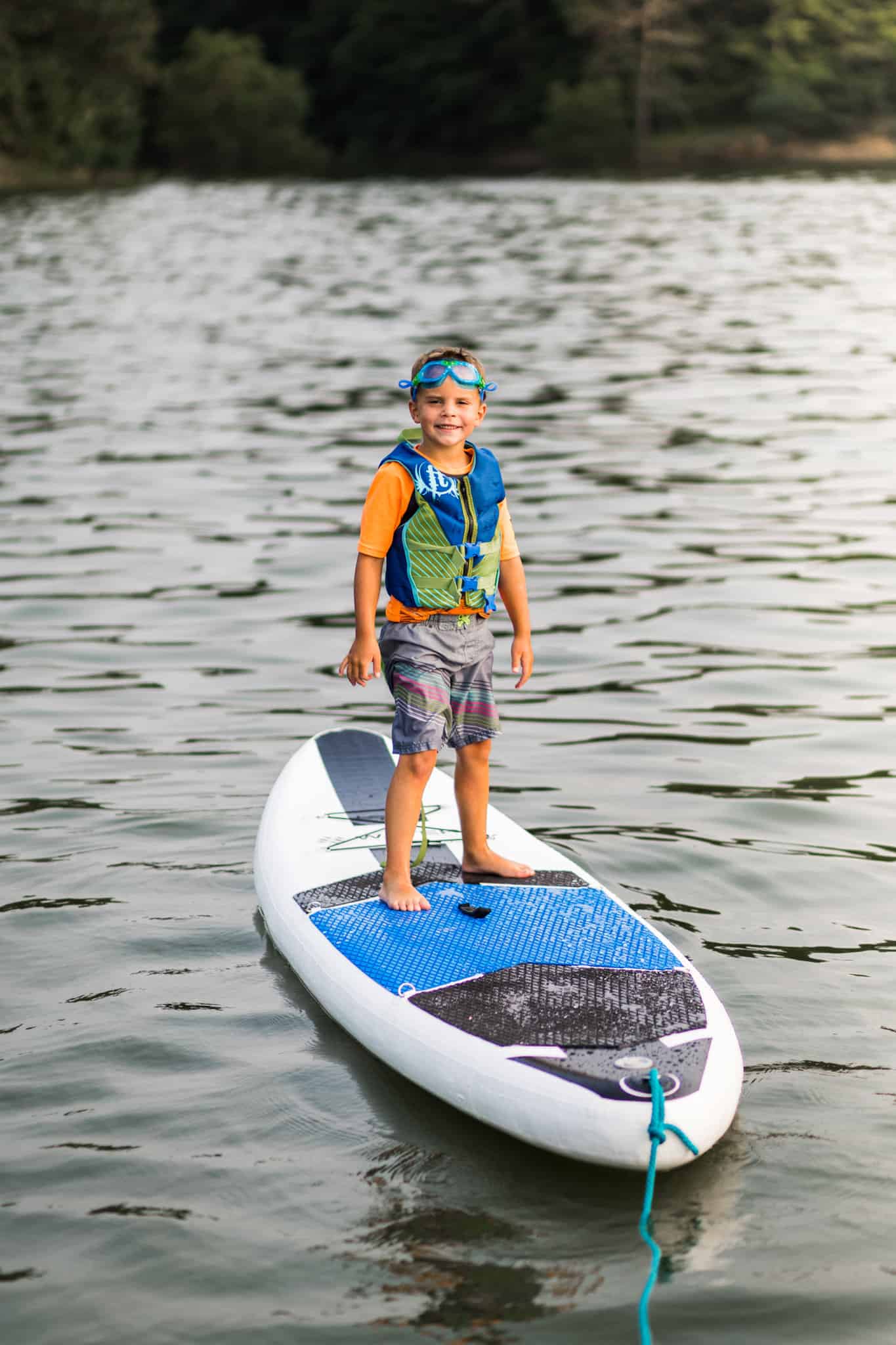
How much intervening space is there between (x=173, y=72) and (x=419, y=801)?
2967 inches

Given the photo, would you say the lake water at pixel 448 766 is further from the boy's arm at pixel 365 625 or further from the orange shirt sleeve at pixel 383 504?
the orange shirt sleeve at pixel 383 504

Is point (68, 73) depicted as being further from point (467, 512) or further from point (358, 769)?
point (467, 512)

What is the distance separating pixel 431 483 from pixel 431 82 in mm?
80655

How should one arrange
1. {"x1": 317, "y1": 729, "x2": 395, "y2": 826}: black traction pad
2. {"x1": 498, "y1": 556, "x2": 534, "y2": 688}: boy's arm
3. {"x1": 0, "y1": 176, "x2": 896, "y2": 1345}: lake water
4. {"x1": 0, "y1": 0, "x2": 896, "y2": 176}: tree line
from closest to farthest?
1. {"x1": 0, "y1": 176, "x2": 896, "y2": 1345}: lake water
2. {"x1": 498, "y1": 556, "x2": 534, "y2": 688}: boy's arm
3. {"x1": 317, "y1": 729, "x2": 395, "y2": 826}: black traction pad
4. {"x1": 0, "y1": 0, "x2": 896, "y2": 176}: tree line

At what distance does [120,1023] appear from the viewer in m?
4.74

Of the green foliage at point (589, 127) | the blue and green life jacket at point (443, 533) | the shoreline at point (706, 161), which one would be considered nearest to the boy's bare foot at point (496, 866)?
the blue and green life jacket at point (443, 533)

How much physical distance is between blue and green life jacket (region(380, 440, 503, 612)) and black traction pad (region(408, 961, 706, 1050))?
117 centimetres

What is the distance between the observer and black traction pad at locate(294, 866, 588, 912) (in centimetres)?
513

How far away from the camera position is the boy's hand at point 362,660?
4871 mm

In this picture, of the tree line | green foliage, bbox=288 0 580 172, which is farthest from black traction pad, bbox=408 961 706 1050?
green foliage, bbox=288 0 580 172

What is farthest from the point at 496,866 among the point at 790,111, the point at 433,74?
the point at 433,74

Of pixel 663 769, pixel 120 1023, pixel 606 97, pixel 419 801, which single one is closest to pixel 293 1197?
pixel 120 1023

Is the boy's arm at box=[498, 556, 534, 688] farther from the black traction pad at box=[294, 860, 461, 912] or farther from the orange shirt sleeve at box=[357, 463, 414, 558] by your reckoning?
the black traction pad at box=[294, 860, 461, 912]

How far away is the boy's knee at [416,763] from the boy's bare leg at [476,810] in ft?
0.45
